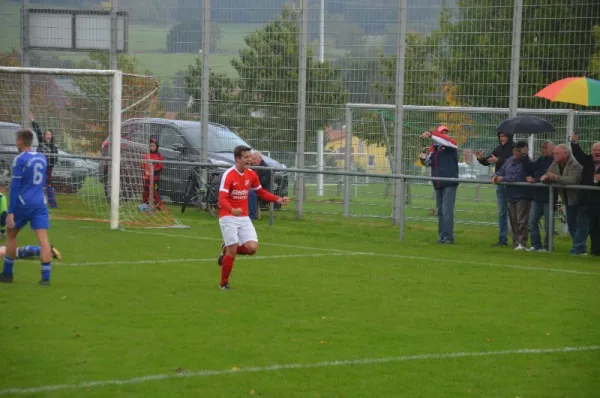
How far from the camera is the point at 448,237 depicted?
1919cm

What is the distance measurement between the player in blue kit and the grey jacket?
29.4 ft

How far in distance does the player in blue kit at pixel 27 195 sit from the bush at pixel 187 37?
38.0 ft

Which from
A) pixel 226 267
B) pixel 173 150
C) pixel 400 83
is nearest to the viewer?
Result: pixel 226 267

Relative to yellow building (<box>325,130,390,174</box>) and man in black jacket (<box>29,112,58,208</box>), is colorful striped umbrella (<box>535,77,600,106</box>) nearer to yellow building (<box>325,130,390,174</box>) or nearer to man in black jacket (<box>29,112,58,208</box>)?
yellow building (<box>325,130,390,174</box>)

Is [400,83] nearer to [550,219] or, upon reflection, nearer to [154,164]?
[154,164]

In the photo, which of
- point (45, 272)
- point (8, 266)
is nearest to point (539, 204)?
point (45, 272)

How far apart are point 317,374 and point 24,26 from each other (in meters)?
17.6

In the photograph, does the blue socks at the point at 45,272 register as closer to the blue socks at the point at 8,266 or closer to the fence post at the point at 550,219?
the blue socks at the point at 8,266

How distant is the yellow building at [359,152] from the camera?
22562 millimetres

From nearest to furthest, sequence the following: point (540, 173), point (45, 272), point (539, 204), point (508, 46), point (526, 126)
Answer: point (45, 272) < point (539, 204) < point (540, 173) < point (526, 126) < point (508, 46)

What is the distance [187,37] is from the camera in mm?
24094

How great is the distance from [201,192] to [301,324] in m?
12.3

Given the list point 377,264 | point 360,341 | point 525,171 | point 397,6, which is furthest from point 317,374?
point 397,6

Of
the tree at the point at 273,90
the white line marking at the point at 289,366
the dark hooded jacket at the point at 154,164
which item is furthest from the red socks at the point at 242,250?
the tree at the point at 273,90
